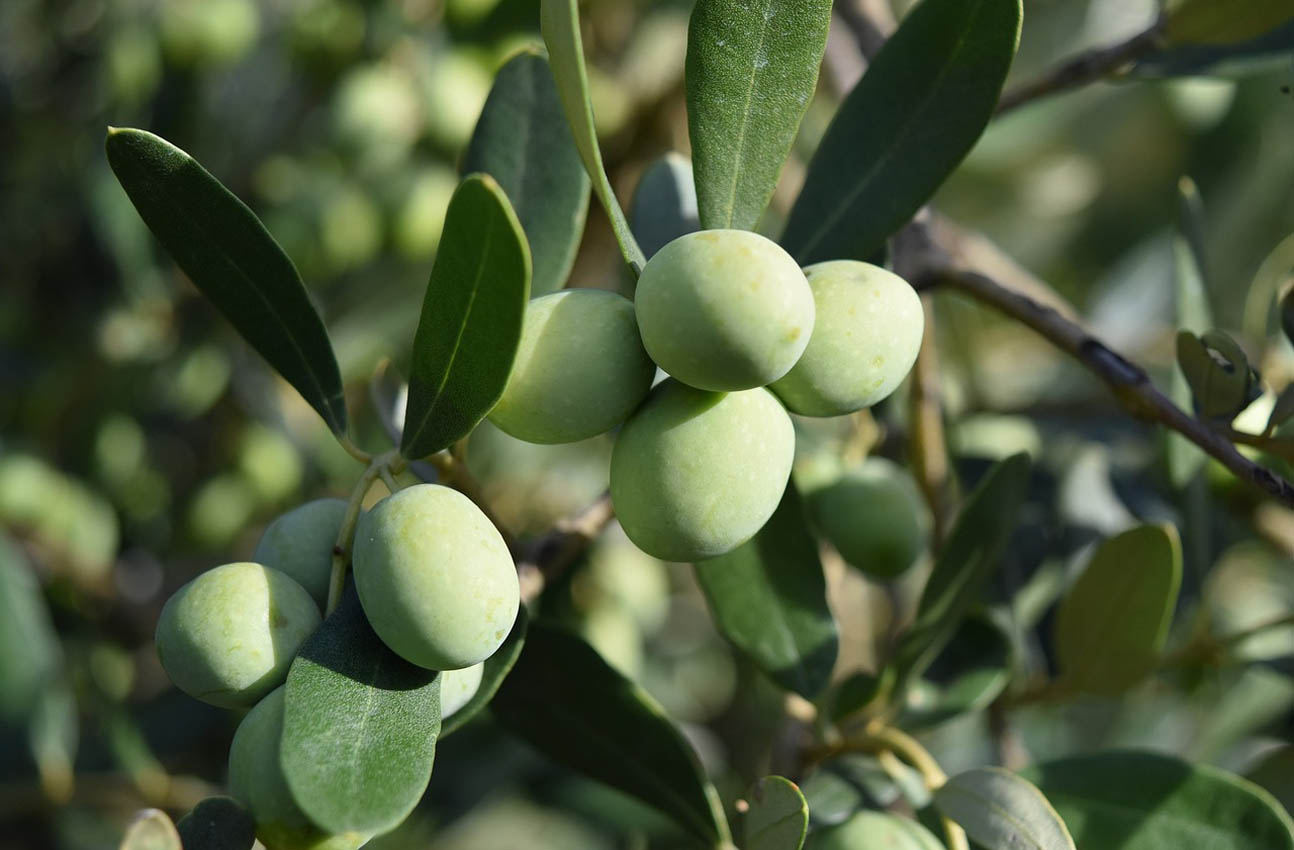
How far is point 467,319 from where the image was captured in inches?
23.8

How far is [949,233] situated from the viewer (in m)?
1.19

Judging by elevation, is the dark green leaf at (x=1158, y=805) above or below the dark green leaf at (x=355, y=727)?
below

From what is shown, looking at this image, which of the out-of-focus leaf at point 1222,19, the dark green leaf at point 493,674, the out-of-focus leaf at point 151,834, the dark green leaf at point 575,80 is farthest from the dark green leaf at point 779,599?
the out-of-focus leaf at point 1222,19

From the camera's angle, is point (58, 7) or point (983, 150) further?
point (58, 7)

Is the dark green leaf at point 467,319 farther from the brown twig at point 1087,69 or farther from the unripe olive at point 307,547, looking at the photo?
the brown twig at point 1087,69

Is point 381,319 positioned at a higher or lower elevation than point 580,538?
lower

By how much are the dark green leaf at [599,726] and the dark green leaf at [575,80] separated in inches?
13.4

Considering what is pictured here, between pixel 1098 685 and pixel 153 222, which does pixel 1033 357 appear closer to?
pixel 1098 685

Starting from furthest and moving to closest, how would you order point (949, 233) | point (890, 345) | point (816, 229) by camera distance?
1. point (949, 233)
2. point (816, 229)
3. point (890, 345)

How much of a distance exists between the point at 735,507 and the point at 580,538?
23 cm

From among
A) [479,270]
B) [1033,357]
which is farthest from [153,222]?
[1033,357]

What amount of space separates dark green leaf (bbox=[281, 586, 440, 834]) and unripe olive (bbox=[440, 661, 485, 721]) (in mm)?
→ 14

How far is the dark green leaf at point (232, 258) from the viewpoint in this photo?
0.65 metres

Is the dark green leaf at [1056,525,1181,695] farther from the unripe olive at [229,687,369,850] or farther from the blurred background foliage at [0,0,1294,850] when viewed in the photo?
the unripe olive at [229,687,369,850]
